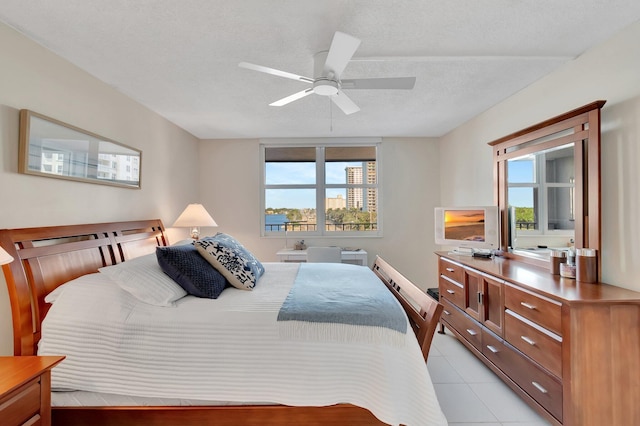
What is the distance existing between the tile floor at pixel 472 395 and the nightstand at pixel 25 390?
214 centimetres

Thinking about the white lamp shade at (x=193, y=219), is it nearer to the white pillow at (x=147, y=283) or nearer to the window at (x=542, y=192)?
the white pillow at (x=147, y=283)

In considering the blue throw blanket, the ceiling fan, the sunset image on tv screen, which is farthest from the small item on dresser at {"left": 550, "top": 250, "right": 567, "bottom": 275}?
the ceiling fan

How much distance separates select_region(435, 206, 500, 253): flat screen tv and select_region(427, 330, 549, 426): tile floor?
104cm

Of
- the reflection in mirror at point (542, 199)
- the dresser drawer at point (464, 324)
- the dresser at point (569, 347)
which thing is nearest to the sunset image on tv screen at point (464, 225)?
the reflection in mirror at point (542, 199)

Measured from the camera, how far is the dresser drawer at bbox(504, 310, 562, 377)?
1717 mm

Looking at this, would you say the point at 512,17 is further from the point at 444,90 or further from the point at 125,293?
the point at 125,293

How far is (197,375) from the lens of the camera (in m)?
1.53

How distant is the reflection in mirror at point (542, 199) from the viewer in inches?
87.7

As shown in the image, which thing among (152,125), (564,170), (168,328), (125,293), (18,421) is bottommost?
(18,421)

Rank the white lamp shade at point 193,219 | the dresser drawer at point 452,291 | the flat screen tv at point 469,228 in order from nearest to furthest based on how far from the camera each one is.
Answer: the dresser drawer at point 452,291, the flat screen tv at point 469,228, the white lamp shade at point 193,219

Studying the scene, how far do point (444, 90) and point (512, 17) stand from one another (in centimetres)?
105

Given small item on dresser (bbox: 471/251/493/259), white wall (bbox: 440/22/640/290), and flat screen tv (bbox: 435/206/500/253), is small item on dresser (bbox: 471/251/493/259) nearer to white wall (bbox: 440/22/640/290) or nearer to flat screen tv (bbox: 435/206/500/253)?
flat screen tv (bbox: 435/206/500/253)

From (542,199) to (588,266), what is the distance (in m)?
0.73

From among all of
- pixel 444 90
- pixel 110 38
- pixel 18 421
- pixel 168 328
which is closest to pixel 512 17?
pixel 444 90
